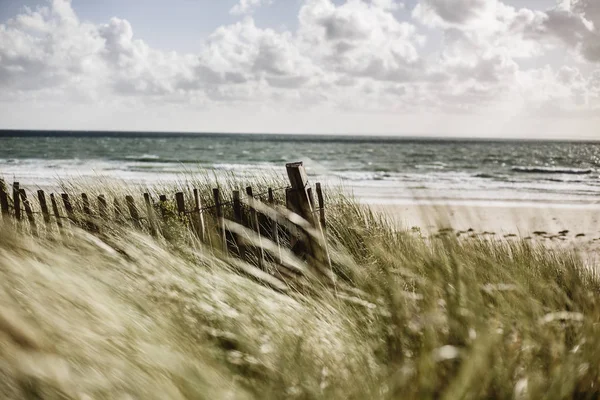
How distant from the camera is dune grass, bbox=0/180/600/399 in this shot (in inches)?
59.1

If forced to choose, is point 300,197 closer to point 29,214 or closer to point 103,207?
point 103,207

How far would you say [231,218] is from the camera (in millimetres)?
4949

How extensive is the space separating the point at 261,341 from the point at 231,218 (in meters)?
3.13

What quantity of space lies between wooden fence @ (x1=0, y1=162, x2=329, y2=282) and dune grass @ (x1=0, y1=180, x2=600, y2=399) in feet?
3.11

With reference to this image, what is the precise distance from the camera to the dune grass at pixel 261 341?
150 centimetres

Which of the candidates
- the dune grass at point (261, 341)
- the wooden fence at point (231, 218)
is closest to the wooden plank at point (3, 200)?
the wooden fence at point (231, 218)

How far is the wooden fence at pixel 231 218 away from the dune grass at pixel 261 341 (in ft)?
3.11

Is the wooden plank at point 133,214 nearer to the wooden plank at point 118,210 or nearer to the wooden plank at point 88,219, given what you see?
the wooden plank at point 118,210

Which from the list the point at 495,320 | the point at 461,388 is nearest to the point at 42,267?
the point at 461,388

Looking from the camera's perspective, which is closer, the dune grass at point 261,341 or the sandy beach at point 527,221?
the dune grass at point 261,341

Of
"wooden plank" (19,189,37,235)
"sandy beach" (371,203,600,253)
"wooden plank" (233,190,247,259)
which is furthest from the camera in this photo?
"sandy beach" (371,203,600,253)

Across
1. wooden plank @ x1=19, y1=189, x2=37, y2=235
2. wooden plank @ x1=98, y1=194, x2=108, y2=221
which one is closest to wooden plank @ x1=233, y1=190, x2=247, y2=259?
wooden plank @ x1=98, y1=194, x2=108, y2=221

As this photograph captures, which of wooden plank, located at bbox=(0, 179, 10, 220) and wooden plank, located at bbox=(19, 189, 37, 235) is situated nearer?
wooden plank, located at bbox=(19, 189, 37, 235)

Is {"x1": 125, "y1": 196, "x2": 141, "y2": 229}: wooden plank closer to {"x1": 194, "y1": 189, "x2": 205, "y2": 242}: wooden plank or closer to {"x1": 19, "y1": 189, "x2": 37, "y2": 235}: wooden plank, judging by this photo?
{"x1": 194, "y1": 189, "x2": 205, "y2": 242}: wooden plank
